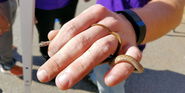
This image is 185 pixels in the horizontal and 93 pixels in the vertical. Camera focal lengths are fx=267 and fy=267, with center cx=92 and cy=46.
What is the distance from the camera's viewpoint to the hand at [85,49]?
81 centimetres

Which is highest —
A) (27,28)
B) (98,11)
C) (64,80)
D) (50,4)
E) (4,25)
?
A: (98,11)

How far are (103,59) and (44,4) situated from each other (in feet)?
5.24

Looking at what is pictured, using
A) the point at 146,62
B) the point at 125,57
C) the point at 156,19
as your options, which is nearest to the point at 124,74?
the point at 125,57

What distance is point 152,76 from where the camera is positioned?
312 cm

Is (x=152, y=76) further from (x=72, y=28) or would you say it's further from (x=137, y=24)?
(x=72, y=28)

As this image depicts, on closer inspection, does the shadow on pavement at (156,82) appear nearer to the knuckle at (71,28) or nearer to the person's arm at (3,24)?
the person's arm at (3,24)

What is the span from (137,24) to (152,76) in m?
2.15

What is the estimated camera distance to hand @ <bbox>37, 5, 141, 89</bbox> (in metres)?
0.81

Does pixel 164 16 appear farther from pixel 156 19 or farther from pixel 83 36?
pixel 83 36

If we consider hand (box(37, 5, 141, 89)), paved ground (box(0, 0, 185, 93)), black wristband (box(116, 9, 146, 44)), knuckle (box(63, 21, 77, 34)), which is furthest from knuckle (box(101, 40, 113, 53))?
paved ground (box(0, 0, 185, 93))

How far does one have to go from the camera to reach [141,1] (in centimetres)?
149

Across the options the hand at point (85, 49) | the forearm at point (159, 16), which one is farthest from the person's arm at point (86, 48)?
the forearm at point (159, 16)

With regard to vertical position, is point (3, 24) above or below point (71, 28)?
below

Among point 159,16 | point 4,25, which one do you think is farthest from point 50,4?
point 159,16
